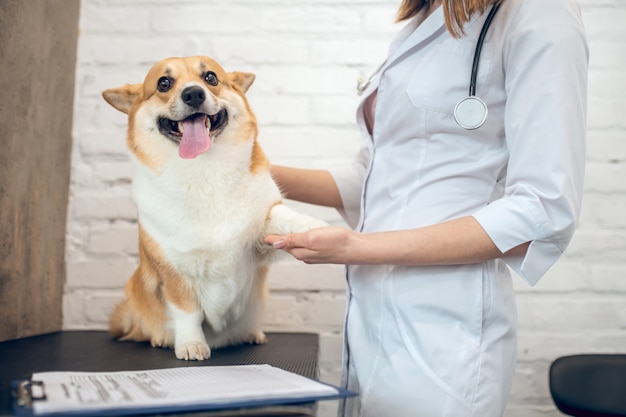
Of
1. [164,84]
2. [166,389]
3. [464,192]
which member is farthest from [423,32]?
[166,389]

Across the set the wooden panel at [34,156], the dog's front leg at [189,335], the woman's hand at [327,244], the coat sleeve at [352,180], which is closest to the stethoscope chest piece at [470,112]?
the woman's hand at [327,244]

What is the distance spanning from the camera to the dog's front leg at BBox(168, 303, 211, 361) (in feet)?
3.68

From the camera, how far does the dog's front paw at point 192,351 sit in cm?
112

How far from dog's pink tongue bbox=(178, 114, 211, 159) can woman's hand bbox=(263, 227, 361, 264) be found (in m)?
0.27

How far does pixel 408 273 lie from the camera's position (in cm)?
104

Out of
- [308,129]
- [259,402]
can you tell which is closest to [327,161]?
[308,129]

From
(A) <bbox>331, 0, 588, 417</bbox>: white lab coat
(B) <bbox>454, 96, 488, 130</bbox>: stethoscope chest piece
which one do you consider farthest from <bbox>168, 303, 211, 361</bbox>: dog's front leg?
(B) <bbox>454, 96, 488, 130</bbox>: stethoscope chest piece

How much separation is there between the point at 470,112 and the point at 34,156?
3.90 ft

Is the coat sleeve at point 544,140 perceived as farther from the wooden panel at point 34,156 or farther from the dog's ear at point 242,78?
the wooden panel at point 34,156

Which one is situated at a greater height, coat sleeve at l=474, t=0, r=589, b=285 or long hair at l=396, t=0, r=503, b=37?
long hair at l=396, t=0, r=503, b=37

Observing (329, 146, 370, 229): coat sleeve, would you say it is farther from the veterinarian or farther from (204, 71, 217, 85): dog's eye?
(204, 71, 217, 85): dog's eye

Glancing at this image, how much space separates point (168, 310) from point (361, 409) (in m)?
0.48

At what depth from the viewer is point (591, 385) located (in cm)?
131

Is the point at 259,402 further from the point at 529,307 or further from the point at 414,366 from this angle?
the point at 529,307
